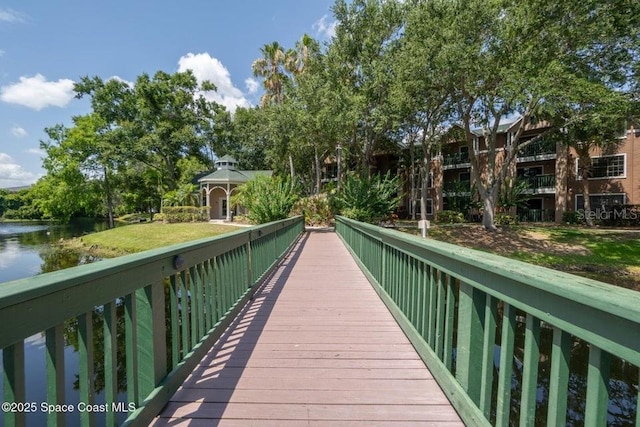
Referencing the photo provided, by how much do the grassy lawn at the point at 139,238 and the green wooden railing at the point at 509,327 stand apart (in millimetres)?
17513

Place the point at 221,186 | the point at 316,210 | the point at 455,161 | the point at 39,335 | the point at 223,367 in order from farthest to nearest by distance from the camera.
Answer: the point at 221,186 < the point at 455,161 < the point at 316,210 < the point at 39,335 < the point at 223,367

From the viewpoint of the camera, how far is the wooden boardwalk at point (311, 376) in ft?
6.88

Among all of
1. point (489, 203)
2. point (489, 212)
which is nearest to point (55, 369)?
point (489, 203)

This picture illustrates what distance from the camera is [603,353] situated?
1.08 metres

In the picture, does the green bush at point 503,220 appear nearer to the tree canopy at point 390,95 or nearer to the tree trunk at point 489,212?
the tree canopy at point 390,95

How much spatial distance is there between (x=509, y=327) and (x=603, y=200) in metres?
29.4

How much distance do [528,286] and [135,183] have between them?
140 ft

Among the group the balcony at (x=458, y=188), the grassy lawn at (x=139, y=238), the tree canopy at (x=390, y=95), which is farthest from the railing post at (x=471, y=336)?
the balcony at (x=458, y=188)

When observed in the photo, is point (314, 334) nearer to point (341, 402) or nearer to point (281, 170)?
point (341, 402)

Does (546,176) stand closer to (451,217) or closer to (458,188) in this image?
(458,188)

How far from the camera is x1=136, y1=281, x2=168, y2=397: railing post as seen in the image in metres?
2.01

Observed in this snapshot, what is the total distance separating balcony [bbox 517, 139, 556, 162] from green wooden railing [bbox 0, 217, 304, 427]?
28942 millimetres

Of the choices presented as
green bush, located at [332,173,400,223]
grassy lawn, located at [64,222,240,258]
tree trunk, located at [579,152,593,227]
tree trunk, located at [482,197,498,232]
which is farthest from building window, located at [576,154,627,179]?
grassy lawn, located at [64,222,240,258]

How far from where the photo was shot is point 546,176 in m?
25.9
